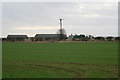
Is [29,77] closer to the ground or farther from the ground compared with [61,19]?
closer to the ground

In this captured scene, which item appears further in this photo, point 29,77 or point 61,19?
point 61,19

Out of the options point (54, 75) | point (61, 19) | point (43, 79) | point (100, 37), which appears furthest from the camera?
point (100, 37)

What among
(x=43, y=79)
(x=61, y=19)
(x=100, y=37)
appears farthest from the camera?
(x=100, y=37)

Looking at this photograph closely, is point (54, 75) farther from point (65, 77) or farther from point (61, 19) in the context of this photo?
point (61, 19)

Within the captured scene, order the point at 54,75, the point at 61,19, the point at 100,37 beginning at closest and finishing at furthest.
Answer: the point at 54,75 → the point at 61,19 → the point at 100,37

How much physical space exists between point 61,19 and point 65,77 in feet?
325

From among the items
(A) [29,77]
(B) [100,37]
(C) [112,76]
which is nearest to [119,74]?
(C) [112,76]

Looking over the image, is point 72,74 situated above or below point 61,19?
below

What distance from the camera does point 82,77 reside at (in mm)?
14188

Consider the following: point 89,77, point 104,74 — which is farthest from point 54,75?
point 104,74

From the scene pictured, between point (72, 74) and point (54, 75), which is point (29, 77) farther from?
point (72, 74)

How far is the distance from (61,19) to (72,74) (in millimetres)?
98001

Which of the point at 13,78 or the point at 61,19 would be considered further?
the point at 61,19

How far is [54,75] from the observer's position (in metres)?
14.9
